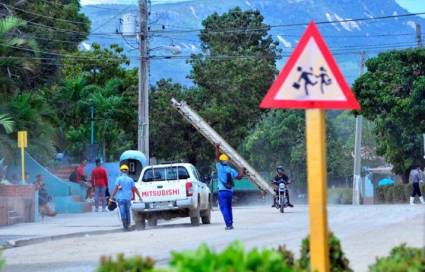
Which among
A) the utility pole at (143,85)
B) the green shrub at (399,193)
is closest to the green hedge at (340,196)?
the green shrub at (399,193)

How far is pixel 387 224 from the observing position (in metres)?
27.0

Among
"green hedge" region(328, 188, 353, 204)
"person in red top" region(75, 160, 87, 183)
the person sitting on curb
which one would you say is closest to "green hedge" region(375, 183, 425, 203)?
"green hedge" region(328, 188, 353, 204)

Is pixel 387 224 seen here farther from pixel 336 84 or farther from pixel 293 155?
pixel 293 155

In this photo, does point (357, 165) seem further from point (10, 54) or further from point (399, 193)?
point (10, 54)

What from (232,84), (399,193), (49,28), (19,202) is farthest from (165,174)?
(232,84)

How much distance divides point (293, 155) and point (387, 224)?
150ft

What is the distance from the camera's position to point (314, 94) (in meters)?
8.03

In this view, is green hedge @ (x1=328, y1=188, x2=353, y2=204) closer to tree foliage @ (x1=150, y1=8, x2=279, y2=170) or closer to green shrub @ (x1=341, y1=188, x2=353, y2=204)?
green shrub @ (x1=341, y1=188, x2=353, y2=204)

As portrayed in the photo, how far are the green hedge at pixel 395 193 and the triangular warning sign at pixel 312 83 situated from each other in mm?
47087

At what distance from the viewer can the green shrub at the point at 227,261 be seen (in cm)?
603

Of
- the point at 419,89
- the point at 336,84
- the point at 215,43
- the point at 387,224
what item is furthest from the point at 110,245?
the point at 215,43

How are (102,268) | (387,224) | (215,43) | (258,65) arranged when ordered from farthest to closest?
1. (215,43)
2. (258,65)
3. (387,224)
4. (102,268)

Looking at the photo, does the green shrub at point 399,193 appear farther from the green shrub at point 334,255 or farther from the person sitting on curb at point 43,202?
the green shrub at point 334,255

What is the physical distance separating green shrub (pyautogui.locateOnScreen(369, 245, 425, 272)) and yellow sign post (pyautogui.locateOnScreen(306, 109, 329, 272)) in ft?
1.25
